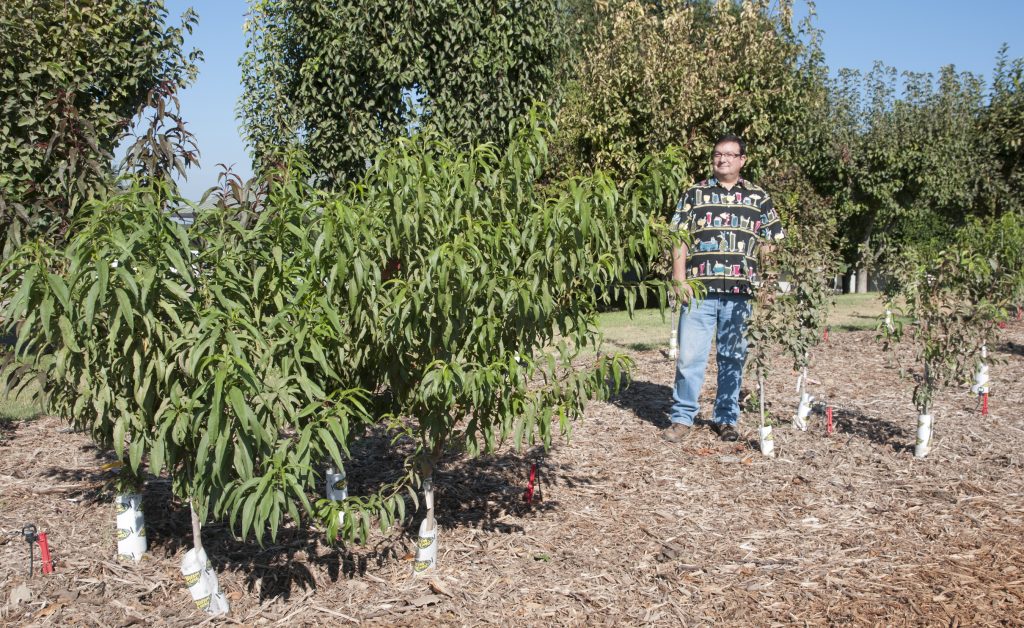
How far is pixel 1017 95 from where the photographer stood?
20.2m

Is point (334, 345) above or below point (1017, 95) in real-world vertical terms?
below

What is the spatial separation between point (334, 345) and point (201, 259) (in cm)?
59

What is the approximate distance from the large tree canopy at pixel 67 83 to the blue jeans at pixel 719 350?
365 centimetres

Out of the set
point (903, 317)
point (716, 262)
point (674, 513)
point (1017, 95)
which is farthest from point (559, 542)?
point (1017, 95)

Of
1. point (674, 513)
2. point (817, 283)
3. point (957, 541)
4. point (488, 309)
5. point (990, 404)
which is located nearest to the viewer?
point (488, 309)

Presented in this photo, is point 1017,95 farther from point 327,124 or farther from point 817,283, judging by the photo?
point 817,283

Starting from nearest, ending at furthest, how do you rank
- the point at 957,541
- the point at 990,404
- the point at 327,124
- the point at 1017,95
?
the point at 957,541
the point at 990,404
the point at 327,124
the point at 1017,95

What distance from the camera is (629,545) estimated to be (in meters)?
4.07

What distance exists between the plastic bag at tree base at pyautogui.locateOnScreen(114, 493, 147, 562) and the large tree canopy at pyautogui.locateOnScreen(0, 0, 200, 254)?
1362mm

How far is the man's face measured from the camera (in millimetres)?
5465

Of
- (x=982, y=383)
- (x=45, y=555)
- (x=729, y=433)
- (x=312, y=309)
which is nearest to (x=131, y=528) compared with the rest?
(x=45, y=555)

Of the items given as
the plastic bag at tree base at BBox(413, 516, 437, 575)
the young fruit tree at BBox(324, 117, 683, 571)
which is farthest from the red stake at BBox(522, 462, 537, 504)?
the young fruit tree at BBox(324, 117, 683, 571)

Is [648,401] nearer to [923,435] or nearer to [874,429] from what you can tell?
[874,429]

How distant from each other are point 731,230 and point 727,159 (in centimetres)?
48
